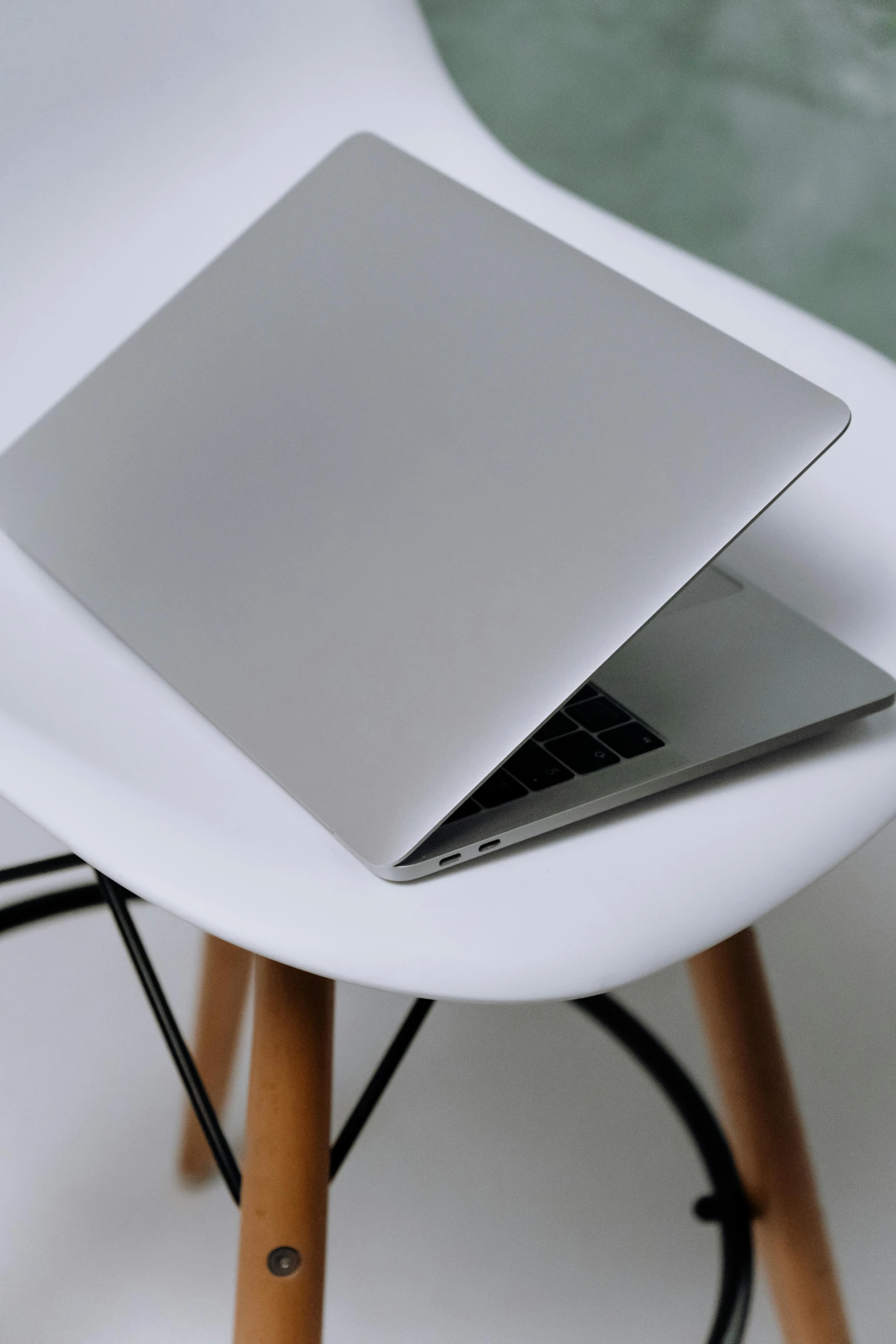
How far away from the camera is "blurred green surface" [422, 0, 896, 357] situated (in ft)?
5.55

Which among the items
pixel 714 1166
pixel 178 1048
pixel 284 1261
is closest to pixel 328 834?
pixel 284 1261

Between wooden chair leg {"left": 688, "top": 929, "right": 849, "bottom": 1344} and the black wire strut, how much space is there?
0.9 inches

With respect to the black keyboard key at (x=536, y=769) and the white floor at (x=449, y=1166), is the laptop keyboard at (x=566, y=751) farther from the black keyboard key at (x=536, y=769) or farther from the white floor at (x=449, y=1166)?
the white floor at (x=449, y=1166)

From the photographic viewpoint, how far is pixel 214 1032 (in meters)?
0.83

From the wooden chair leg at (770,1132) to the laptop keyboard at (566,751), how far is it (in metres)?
0.23

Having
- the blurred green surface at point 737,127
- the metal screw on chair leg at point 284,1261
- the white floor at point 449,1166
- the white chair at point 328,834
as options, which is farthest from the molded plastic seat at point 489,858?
the blurred green surface at point 737,127

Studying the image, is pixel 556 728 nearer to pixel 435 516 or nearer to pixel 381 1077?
pixel 435 516

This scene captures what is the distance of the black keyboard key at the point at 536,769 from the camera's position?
42cm

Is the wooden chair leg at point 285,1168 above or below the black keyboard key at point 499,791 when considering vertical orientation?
below

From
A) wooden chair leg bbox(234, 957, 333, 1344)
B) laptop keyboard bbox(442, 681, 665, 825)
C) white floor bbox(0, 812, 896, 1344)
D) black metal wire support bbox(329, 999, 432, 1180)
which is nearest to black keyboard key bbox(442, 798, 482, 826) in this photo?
laptop keyboard bbox(442, 681, 665, 825)

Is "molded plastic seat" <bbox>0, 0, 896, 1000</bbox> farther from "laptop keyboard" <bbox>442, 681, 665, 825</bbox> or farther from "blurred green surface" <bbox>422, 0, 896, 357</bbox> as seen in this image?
"blurred green surface" <bbox>422, 0, 896, 357</bbox>

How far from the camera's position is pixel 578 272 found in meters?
0.47

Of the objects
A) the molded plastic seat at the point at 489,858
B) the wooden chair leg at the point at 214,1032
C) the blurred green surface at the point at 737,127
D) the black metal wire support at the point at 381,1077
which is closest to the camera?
the molded plastic seat at the point at 489,858

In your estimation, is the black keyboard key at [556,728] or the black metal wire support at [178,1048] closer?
the black keyboard key at [556,728]
